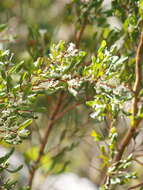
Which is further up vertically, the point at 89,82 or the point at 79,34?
the point at 79,34

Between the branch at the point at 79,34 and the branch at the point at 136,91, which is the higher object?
the branch at the point at 79,34

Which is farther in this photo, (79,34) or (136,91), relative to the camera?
(79,34)

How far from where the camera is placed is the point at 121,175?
0.65 metres

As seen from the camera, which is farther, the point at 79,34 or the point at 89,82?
the point at 79,34

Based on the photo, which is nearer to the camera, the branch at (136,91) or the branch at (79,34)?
the branch at (136,91)

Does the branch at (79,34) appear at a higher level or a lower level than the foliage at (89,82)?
higher

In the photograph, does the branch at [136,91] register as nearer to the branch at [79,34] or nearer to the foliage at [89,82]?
the foliage at [89,82]

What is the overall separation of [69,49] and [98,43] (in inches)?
13.0

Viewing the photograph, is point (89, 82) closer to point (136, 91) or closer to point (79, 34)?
A: point (136, 91)

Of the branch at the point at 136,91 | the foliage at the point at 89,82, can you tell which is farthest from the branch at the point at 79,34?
the branch at the point at 136,91

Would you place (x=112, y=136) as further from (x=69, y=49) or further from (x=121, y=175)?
(x=69, y=49)

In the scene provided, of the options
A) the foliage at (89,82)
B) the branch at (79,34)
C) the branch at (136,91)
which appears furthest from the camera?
the branch at (79,34)

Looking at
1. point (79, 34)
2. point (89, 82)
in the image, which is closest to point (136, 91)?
point (89, 82)

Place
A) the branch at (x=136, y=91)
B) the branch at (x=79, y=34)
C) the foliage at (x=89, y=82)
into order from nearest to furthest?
the foliage at (x=89, y=82)
the branch at (x=136, y=91)
the branch at (x=79, y=34)
